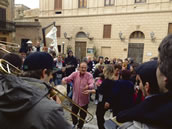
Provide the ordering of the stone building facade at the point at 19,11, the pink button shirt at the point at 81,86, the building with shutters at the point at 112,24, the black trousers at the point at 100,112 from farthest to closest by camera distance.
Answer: the stone building facade at the point at 19,11, the building with shutters at the point at 112,24, the pink button shirt at the point at 81,86, the black trousers at the point at 100,112

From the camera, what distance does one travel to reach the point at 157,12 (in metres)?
18.3

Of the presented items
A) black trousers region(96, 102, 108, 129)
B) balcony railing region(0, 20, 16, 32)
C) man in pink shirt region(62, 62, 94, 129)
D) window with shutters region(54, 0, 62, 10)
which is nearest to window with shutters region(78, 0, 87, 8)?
window with shutters region(54, 0, 62, 10)

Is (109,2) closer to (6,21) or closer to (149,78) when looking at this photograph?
(6,21)

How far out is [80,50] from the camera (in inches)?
910

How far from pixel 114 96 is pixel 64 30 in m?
22.0

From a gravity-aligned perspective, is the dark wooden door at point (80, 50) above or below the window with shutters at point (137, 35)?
below

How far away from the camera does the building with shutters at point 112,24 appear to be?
18547 mm

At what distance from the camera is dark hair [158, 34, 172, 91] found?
2.95 feet

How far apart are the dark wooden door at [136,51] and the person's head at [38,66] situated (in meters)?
19.5

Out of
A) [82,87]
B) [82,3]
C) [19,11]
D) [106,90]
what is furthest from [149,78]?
[19,11]

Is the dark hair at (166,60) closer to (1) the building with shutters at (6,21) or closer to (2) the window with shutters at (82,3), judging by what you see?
(2) the window with shutters at (82,3)

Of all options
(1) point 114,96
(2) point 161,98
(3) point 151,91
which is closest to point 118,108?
(1) point 114,96

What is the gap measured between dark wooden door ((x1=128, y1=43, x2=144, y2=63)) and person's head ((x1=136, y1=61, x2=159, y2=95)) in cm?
1935

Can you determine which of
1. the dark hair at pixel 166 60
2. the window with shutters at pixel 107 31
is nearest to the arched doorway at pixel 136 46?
the window with shutters at pixel 107 31
